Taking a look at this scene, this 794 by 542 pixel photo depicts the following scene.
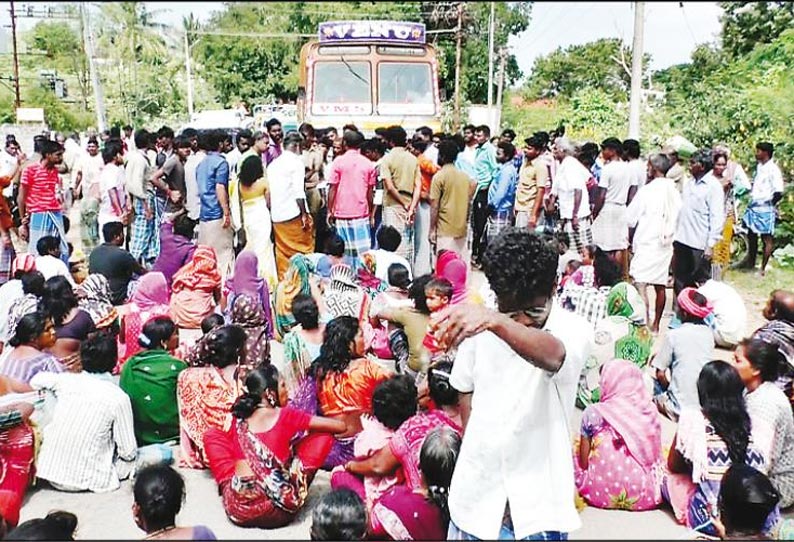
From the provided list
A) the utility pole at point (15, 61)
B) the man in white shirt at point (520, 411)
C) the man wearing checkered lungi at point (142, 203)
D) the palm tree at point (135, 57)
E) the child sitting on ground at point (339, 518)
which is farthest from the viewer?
the palm tree at point (135, 57)

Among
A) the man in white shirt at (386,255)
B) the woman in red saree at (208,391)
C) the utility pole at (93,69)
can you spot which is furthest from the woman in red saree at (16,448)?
the utility pole at (93,69)

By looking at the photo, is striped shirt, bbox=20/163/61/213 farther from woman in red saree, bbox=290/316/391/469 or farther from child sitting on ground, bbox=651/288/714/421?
child sitting on ground, bbox=651/288/714/421

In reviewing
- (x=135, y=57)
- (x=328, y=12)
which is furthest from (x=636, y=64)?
(x=328, y=12)

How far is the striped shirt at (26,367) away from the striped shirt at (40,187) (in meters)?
3.78

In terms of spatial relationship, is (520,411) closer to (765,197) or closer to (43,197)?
(43,197)

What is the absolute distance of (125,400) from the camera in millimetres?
3973

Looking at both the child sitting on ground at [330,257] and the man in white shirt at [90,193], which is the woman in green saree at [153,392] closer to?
the child sitting on ground at [330,257]

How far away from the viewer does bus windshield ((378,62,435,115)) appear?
11.3 meters

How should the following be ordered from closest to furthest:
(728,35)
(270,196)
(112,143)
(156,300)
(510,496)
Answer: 1. (510,496)
2. (156,300)
3. (270,196)
4. (112,143)
5. (728,35)

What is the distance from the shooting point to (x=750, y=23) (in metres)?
15.9

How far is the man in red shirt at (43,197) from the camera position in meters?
7.38

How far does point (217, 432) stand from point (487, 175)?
18.9ft

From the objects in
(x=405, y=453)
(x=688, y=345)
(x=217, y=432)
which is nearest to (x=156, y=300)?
(x=217, y=432)

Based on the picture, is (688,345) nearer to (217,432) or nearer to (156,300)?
(217,432)
